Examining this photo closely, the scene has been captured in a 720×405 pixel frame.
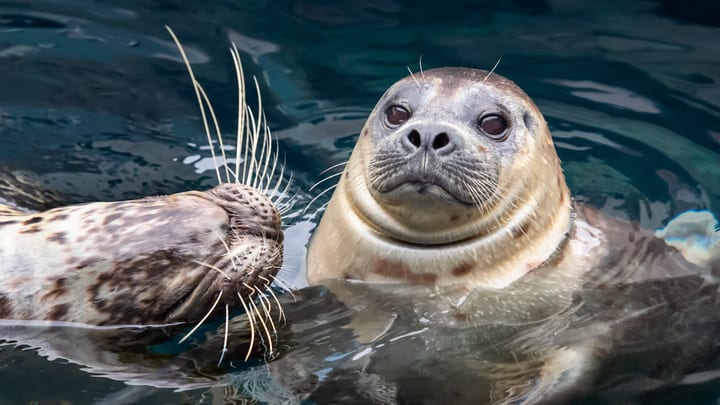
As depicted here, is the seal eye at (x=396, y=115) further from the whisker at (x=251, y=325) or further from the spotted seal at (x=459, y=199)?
the whisker at (x=251, y=325)

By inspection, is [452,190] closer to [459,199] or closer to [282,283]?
[459,199]

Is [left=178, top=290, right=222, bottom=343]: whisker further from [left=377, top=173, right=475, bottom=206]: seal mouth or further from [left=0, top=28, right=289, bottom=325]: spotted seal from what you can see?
[left=377, top=173, right=475, bottom=206]: seal mouth

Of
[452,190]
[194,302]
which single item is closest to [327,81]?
[452,190]

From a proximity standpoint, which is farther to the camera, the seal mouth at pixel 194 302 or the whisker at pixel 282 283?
the whisker at pixel 282 283

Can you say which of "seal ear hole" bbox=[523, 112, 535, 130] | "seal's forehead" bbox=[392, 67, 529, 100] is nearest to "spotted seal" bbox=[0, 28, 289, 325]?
"seal's forehead" bbox=[392, 67, 529, 100]

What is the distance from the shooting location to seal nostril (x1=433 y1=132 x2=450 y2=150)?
4.31 meters

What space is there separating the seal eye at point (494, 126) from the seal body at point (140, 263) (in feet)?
3.41

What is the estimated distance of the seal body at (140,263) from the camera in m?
4.16

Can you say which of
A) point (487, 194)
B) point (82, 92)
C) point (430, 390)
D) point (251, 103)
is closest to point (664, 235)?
point (487, 194)

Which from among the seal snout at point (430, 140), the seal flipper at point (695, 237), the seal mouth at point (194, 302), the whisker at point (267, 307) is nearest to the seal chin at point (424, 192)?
the seal snout at point (430, 140)

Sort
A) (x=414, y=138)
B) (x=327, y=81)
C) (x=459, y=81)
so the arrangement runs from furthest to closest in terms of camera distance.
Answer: (x=327, y=81), (x=459, y=81), (x=414, y=138)

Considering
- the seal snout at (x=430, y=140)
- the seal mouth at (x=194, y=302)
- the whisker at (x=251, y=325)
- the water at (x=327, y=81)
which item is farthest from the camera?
the water at (x=327, y=81)

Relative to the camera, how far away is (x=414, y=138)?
4.35 m

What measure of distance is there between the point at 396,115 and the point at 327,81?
230 cm
